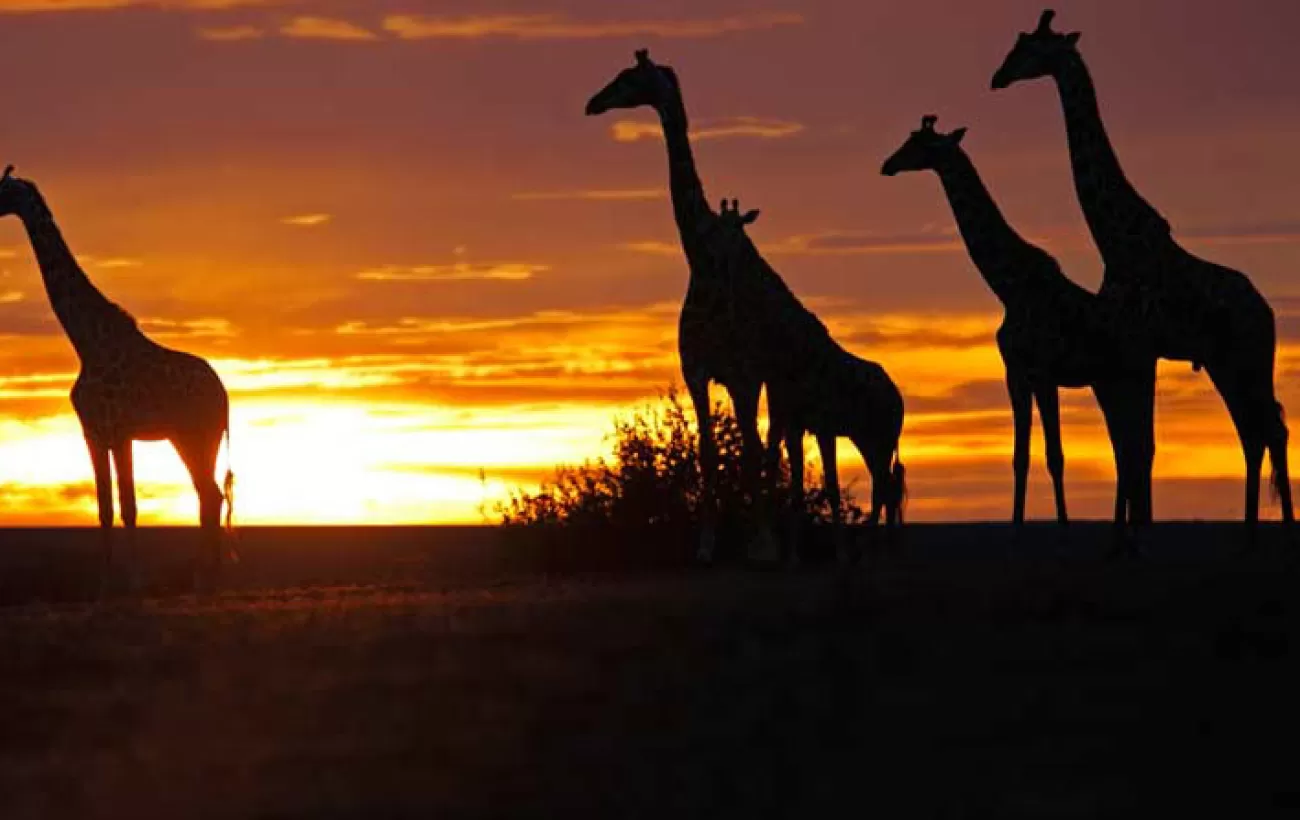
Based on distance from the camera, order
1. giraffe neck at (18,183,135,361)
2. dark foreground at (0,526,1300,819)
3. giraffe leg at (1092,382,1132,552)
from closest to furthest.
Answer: dark foreground at (0,526,1300,819), giraffe leg at (1092,382,1132,552), giraffe neck at (18,183,135,361)

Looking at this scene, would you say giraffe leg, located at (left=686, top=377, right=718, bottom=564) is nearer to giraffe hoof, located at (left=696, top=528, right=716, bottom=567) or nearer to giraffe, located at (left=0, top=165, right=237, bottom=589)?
giraffe hoof, located at (left=696, top=528, right=716, bottom=567)

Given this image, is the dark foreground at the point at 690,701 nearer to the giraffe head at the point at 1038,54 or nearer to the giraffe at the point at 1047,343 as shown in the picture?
the giraffe at the point at 1047,343

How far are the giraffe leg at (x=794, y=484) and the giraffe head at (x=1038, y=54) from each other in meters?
4.35

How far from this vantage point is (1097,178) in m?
25.0

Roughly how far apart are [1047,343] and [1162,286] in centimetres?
136

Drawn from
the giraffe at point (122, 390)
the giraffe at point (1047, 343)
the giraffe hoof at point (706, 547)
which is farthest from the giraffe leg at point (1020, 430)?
the giraffe at point (122, 390)

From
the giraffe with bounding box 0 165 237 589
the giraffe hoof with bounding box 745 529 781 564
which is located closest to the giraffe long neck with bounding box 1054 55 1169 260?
the giraffe hoof with bounding box 745 529 781 564

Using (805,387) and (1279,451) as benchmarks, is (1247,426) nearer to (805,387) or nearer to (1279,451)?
(1279,451)

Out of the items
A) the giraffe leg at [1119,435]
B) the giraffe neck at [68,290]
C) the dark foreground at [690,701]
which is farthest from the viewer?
the giraffe neck at [68,290]

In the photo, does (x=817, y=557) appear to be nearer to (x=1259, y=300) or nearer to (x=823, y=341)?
(x=823, y=341)

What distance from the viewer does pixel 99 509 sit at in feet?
88.1

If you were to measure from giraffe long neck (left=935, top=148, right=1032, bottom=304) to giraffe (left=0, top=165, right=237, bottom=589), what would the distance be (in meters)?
8.66

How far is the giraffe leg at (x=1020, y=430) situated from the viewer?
2472 cm

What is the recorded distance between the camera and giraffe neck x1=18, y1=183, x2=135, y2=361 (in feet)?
90.8
